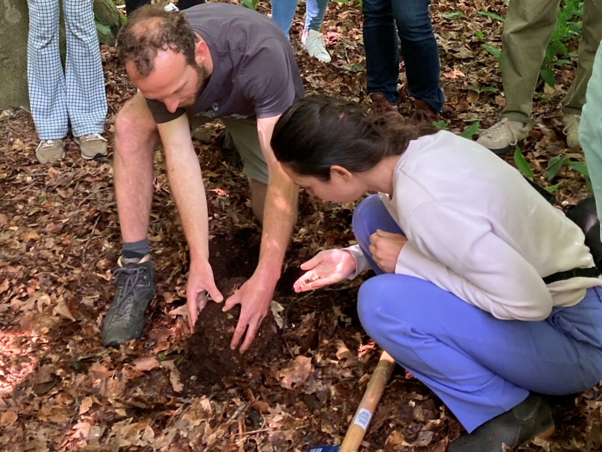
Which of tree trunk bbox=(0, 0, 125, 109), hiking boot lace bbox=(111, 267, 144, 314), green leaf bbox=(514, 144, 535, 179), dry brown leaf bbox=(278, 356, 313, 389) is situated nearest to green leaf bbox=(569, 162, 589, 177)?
green leaf bbox=(514, 144, 535, 179)

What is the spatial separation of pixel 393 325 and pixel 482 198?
0.60 meters

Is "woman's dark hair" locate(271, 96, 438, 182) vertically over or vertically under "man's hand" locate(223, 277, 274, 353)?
over

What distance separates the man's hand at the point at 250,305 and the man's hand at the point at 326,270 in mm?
168

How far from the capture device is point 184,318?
3.37 meters

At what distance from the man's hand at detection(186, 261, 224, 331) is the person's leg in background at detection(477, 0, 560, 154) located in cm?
214

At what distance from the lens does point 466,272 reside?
7.15 feet

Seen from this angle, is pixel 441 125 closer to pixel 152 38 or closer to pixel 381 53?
pixel 381 53

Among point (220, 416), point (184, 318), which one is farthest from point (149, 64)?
point (220, 416)

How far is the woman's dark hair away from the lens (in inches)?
88.4

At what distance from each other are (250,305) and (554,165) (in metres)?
2.29

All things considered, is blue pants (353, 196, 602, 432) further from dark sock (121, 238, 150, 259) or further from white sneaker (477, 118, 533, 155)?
white sneaker (477, 118, 533, 155)

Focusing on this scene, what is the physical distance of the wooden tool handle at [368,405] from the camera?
2.53 meters

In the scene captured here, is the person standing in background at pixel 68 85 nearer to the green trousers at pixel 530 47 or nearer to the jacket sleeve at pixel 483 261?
the green trousers at pixel 530 47

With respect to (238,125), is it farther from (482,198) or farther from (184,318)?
(482,198)
